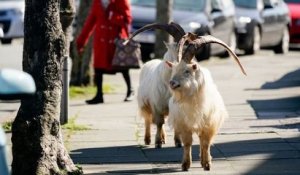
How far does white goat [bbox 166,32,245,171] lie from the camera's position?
413 inches

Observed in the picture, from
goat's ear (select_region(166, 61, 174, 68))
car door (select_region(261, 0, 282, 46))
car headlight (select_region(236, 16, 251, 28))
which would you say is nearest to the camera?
goat's ear (select_region(166, 61, 174, 68))

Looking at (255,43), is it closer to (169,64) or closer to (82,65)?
(82,65)

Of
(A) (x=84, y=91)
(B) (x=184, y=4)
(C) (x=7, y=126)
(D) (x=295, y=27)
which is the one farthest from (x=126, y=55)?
(D) (x=295, y=27)

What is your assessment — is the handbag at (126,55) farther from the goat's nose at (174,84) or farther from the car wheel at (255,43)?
the car wheel at (255,43)

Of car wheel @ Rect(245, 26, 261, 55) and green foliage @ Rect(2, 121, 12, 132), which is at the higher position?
green foliage @ Rect(2, 121, 12, 132)

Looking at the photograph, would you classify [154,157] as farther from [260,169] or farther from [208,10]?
[208,10]

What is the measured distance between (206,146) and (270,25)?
19119 mm

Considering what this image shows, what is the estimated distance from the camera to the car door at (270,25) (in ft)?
96.4

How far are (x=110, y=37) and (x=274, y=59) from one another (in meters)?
11.7

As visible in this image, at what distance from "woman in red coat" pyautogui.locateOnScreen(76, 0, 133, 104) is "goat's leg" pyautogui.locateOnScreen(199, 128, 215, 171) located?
6.02 metres

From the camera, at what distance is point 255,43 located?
28734mm

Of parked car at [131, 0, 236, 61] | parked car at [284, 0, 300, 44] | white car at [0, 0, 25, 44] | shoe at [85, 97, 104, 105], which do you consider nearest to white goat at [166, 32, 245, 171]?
shoe at [85, 97, 104, 105]

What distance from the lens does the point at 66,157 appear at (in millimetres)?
9891

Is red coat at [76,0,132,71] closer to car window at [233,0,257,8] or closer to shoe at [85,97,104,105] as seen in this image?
shoe at [85,97,104,105]
